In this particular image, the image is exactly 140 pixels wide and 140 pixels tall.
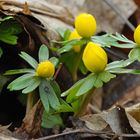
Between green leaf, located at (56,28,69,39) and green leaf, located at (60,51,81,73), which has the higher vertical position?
green leaf, located at (56,28,69,39)

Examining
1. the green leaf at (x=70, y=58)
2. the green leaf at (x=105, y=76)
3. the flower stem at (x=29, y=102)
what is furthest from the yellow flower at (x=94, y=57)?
the green leaf at (x=70, y=58)

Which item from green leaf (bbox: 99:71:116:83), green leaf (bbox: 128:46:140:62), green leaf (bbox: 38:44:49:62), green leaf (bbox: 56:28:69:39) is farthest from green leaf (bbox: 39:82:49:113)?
green leaf (bbox: 56:28:69:39)

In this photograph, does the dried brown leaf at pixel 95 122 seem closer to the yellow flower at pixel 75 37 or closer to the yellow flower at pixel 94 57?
the yellow flower at pixel 94 57

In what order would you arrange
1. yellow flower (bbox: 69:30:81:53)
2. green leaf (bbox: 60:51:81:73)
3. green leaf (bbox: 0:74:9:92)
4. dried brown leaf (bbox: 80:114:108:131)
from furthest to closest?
green leaf (bbox: 60:51:81:73) → yellow flower (bbox: 69:30:81:53) → green leaf (bbox: 0:74:9:92) → dried brown leaf (bbox: 80:114:108:131)

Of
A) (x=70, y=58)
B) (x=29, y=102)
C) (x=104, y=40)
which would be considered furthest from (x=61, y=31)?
(x=29, y=102)

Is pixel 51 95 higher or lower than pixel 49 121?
higher

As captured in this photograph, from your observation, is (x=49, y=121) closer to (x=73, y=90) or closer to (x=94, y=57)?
(x=73, y=90)

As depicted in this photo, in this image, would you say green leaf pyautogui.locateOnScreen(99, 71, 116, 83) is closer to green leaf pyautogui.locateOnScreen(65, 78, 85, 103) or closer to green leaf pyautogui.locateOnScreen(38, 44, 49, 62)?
green leaf pyautogui.locateOnScreen(65, 78, 85, 103)
